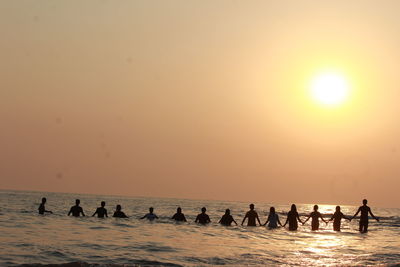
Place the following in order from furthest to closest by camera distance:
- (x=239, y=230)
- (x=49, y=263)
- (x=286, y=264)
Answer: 1. (x=239, y=230)
2. (x=286, y=264)
3. (x=49, y=263)

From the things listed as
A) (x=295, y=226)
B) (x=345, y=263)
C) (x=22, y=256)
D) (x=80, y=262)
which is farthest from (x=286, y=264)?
(x=295, y=226)

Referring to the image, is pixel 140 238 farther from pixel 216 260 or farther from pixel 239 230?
pixel 239 230

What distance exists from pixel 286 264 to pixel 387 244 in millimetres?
10192

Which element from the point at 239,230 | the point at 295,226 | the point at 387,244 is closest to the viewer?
the point at 387,244

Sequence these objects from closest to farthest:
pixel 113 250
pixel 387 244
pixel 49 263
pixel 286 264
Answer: pixel 49 263 → pixel 286 264 → pixel 113 250 → pixel 387 244

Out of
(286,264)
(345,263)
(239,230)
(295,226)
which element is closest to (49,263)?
(286,264)

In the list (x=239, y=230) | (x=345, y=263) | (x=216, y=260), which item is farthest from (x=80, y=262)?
(x=239, y=230)

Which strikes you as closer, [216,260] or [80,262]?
[80,262]

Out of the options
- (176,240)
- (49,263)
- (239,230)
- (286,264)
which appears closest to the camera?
(49,263)

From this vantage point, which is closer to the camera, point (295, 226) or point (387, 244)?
point (387, 244)

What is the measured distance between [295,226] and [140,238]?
1153 cm

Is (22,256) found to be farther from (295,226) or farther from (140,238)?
(295,226)

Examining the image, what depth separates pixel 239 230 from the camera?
28.5 m

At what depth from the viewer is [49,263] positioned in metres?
15.1
